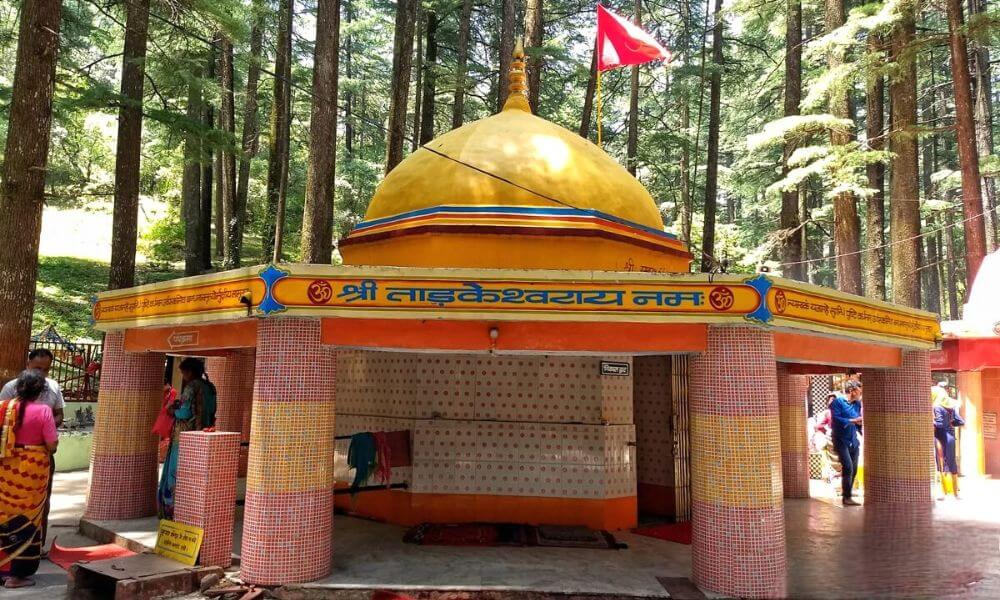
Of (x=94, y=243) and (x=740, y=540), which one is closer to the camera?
(x=740, y=540)

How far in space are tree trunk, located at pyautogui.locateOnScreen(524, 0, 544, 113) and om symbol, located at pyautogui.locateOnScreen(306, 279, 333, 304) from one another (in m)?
9.56

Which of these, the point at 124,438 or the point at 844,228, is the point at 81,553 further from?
the point at 844,228

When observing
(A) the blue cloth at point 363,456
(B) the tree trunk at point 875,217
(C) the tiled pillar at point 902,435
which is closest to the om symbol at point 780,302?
(C) the tiled pillar at point 902,435

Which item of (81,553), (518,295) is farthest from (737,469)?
(81,553)

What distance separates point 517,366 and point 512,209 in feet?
6.81

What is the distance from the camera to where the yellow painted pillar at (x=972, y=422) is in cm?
1388

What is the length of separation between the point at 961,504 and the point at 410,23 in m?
14.7

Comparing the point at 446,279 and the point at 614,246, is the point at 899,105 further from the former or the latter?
the point at 446,279

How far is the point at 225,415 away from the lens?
12.3 m

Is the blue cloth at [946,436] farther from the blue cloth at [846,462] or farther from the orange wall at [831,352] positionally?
the orange wall at [831,352]

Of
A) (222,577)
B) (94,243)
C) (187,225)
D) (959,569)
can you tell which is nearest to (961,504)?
(959,569)

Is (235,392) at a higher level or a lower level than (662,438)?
higher

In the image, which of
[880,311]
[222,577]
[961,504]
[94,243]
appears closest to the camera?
[222,577]

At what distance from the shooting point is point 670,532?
8.62m
